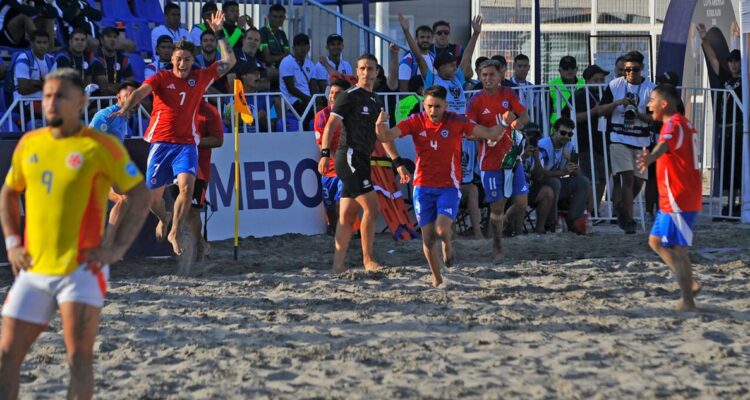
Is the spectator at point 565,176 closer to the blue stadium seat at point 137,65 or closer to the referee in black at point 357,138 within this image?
the referee in black at point 357,138

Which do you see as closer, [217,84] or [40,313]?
[40,313]

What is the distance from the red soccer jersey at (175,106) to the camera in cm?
1066

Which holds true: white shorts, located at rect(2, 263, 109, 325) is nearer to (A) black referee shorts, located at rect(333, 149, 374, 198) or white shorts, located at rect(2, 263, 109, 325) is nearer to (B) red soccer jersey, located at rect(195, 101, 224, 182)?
(A) black referee shorts, located at rect(333, 149, 374, 198)

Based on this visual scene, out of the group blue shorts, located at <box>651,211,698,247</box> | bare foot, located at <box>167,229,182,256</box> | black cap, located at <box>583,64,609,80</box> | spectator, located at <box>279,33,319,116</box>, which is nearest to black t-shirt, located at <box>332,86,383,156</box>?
bare foot, located at <box>167,229,182,256</box>

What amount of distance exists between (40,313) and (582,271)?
20.1ft

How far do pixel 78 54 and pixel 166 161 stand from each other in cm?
286

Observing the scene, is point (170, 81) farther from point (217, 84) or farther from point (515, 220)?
point (515, 220)

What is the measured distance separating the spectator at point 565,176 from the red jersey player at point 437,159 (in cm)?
378

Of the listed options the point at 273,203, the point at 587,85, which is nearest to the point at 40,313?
the point at 273,203

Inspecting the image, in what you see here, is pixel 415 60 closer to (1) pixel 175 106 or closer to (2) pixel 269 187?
(2) pixel 269 187

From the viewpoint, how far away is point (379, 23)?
24.5 m

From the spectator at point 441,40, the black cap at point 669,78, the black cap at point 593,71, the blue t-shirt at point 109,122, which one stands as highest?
the spectator at point 441,40

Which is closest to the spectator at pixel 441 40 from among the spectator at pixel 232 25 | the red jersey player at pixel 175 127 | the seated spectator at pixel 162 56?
the spectator at pixel 232 25

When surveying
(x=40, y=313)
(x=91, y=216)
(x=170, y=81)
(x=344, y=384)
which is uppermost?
(x=170, y=81)
